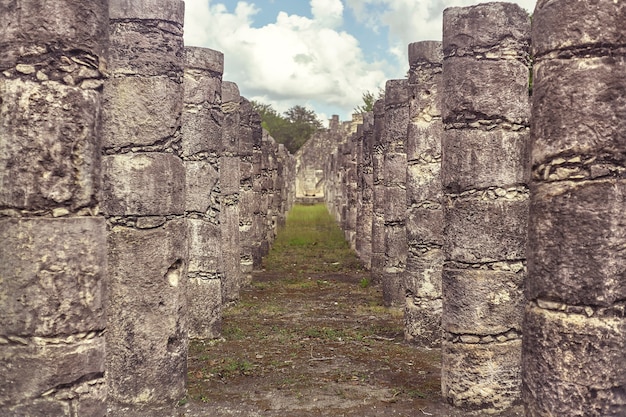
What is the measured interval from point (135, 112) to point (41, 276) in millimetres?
2695

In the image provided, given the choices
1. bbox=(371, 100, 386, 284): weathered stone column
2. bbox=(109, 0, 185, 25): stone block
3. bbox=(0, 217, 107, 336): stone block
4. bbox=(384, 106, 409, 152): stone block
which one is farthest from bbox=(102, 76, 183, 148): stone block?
bbox=(371, 100, 386, 284): weathered stone column

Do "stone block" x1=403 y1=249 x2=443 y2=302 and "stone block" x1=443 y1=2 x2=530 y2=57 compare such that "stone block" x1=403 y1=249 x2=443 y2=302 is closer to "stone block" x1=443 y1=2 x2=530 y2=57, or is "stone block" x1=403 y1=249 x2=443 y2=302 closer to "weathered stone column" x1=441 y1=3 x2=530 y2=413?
"weathered stone column" x1=441 y1=3 x2=530 y2=413

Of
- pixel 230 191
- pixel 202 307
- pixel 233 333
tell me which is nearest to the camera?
pixel 202 307

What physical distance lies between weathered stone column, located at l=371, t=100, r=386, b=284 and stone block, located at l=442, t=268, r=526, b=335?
7.43 m

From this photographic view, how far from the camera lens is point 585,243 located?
4.11 meters

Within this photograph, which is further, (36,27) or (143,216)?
(143,216)

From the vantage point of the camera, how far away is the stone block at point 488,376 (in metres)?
6.50

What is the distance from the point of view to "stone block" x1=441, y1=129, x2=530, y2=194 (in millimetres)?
6535

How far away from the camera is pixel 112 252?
634cm

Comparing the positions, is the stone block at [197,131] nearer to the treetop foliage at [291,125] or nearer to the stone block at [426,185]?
the stone block at [426,185]

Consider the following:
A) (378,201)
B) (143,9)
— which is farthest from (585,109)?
(378,201)

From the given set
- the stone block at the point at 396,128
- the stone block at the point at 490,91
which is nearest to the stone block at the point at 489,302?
A: the stone block at the point at 490,91

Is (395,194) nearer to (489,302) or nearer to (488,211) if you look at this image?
(488,211)

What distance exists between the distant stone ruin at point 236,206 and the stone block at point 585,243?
12 millimetres
